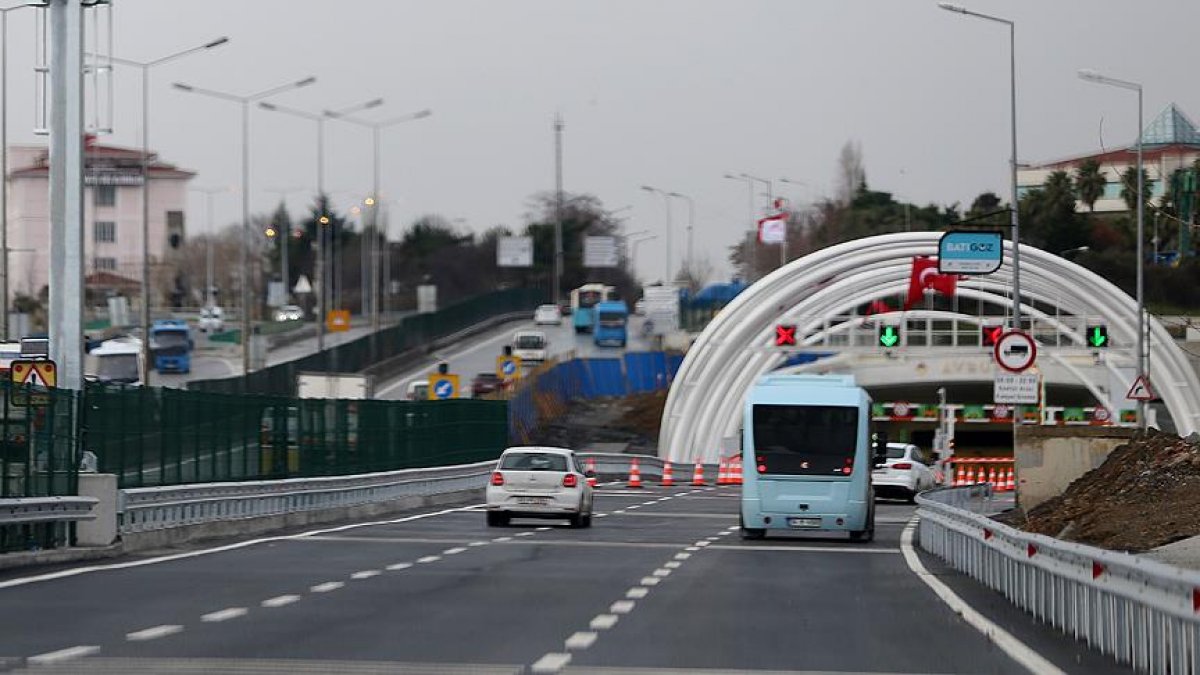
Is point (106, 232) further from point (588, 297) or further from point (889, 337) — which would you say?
point (889, 337)

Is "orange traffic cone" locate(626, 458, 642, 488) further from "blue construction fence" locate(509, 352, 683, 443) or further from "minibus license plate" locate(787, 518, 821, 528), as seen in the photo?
"minibus license plate" locate(787, 518, 821, 528)

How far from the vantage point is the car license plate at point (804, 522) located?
1359 inches

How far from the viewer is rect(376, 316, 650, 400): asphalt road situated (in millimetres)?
99025

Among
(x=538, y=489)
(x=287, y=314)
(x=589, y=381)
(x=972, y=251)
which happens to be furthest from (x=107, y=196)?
(x=538, y=489)

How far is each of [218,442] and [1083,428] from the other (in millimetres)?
15112

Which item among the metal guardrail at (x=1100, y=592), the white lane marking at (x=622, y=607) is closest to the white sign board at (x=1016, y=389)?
the metal guardrail at (x=1100, y=592)

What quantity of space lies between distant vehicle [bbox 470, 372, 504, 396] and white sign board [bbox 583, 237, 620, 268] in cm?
8104

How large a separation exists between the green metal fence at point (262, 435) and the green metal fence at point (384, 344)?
5.61 meters

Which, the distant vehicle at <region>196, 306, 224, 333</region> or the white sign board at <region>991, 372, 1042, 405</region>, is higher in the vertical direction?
the distant vehicle at <region>196, 306, 224, 333</region>

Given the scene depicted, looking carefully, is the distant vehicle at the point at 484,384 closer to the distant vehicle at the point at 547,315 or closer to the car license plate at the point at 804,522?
the distant vehicle at the point at 547,315

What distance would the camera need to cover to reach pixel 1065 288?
221 feet

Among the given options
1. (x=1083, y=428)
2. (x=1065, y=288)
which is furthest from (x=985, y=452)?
(x=1083, y=428)

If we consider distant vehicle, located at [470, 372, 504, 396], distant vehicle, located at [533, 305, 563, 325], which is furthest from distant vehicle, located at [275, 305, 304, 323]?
distant vehicle, located at [470, 372, 504, 396]

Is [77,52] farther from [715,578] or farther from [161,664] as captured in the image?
[161,664]
